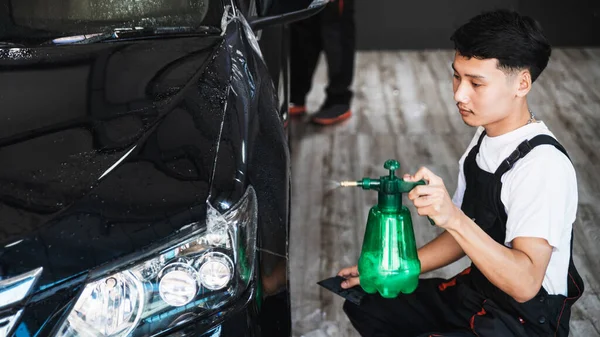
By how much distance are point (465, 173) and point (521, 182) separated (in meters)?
0.27

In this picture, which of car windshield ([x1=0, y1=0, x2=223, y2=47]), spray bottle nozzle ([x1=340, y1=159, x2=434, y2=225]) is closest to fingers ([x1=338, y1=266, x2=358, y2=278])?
spray bottle nozzle ([x1=340, y1=159, x2=434, y2=225])

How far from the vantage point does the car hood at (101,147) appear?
155 cm

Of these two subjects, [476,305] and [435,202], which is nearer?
[435,202]

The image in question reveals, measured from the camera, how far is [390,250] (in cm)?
185

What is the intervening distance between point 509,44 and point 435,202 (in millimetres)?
385

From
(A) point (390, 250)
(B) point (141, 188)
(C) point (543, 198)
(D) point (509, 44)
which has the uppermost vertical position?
(D) point (509, 44)

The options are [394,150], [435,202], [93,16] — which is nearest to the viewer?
[435,202]

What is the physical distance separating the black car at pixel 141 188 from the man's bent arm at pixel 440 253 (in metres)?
0.38

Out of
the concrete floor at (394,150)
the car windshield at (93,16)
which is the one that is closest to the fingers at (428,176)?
the car windshield at (93,16)

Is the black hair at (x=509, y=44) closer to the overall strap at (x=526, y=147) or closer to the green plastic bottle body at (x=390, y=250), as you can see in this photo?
the overall strap at (x=526, y=147)

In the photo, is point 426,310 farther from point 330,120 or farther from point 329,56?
point 329,56

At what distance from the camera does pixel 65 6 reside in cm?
238

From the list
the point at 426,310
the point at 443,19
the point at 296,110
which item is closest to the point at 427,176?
the point at 426,310

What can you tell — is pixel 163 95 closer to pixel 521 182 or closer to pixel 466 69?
pixel 466 69
